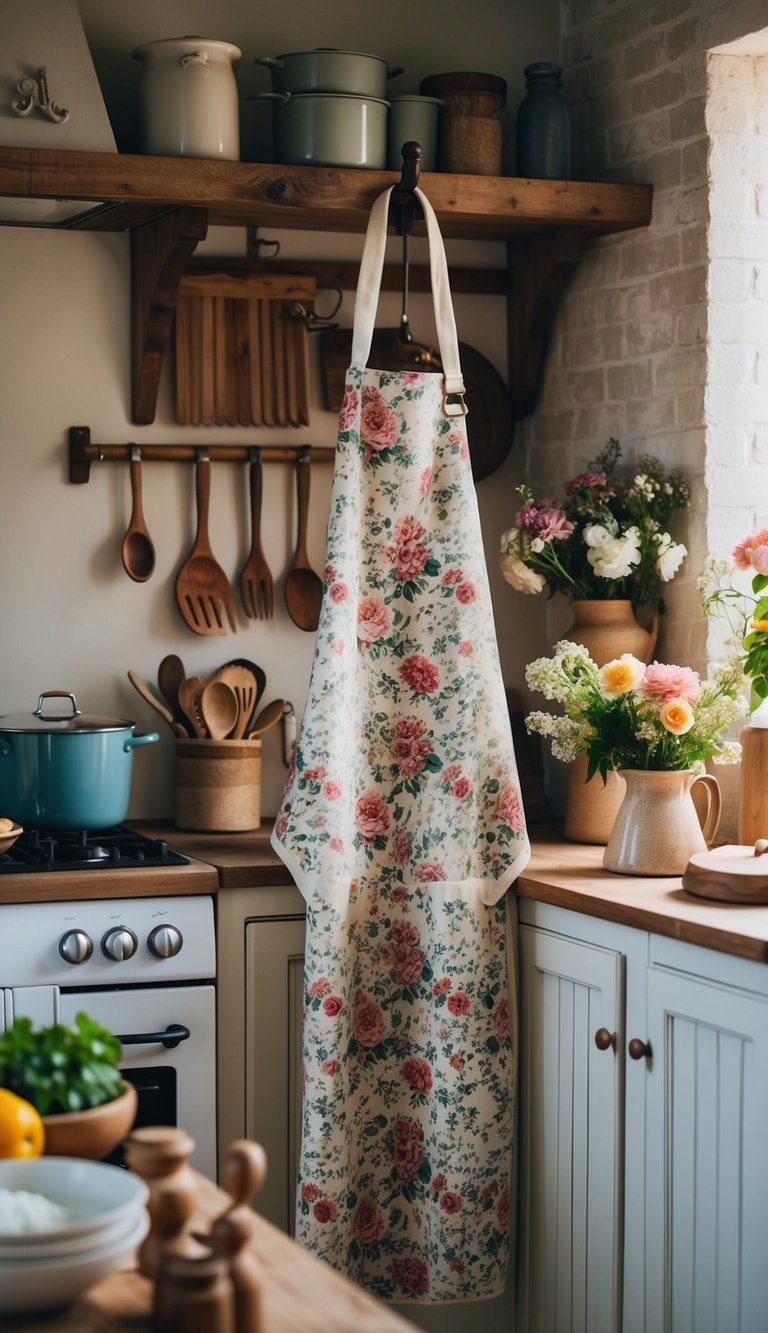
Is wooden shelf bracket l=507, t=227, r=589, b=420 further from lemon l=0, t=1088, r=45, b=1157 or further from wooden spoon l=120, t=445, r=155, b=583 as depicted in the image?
lemon l=0, t=1088, r=45, b=1157

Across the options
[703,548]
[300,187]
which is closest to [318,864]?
[703,548]

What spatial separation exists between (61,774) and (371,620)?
0.65 m

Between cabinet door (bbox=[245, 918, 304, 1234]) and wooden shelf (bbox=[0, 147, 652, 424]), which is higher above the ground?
wooden shelf (bbox=[0, 147, 652, 424])

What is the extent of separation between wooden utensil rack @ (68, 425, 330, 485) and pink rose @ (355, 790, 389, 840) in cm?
93

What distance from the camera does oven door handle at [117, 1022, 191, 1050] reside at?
2.63 metres

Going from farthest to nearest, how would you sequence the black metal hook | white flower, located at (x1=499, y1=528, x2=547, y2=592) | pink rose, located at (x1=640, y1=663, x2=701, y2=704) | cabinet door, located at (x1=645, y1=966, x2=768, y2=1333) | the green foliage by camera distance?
white flower, located at (x1=499, y1=528, x2=547, y2=592) < the black metal hook < pink rose, located at (x1=640, y1=663, x2=701, y2=704) < cabinet door, located at (x1=645, y1=966, x2=768, y2=1333) < the green foliage

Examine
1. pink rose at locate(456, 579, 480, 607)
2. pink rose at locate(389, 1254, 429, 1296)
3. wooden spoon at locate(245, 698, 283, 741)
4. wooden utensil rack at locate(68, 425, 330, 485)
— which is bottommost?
pink rose at locate(389, 1254, 429, 1296)

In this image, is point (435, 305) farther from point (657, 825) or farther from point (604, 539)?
point (657, 825)

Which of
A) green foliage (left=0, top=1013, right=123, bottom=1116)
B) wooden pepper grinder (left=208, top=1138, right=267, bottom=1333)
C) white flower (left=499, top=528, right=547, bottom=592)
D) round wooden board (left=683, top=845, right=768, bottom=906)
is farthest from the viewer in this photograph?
white flower (left=499, top=528, right=547, bottom=592)

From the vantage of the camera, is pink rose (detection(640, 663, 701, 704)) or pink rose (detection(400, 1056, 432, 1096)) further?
pink rose (detection(400, 1056, 432, 1096))

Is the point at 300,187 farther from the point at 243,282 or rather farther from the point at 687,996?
the point at 687,996

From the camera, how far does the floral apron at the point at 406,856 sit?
2.64 metres

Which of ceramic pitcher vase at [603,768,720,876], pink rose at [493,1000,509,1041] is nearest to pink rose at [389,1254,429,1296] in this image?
pink rose at [493,1000,509,1041]

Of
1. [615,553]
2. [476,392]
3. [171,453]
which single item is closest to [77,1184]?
[615,553]
